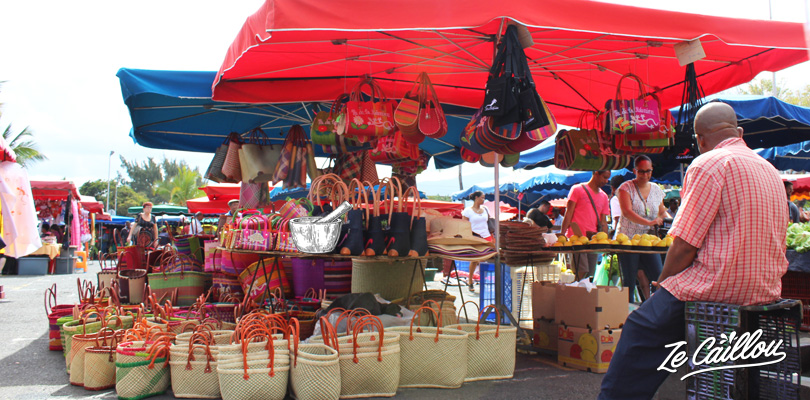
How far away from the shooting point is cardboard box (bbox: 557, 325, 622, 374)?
14.7 feet

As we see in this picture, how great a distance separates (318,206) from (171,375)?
66.1 inches

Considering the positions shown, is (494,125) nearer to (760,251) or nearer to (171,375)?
→ (760,251)

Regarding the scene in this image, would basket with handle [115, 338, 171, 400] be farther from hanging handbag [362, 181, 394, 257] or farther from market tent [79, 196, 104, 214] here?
market tent [79, 196, 104, 214]

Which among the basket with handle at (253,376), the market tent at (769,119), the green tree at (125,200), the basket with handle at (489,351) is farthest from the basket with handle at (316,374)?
the green tree at (125,200)

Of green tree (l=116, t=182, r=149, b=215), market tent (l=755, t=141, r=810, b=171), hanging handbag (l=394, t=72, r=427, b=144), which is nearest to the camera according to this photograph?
hanging handbag (l=394, t=72, r=427, b=144)

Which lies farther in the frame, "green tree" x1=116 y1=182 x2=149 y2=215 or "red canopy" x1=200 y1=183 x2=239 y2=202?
"green tree" x1=116 y1=182 x2=149 y2=215

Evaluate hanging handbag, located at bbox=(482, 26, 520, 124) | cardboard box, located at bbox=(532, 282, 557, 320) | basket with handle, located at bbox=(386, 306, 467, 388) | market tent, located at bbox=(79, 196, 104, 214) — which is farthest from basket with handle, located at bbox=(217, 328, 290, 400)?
market tent, located at bbox=(79, 196, 104, 214)

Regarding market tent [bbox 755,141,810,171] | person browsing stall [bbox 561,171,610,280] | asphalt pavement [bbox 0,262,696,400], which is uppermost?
market tent [bbox 755,141,810,171]

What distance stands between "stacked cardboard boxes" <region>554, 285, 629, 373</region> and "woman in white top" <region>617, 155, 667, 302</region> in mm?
1910

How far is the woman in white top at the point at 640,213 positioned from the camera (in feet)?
21.1

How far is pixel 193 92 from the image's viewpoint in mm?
6047

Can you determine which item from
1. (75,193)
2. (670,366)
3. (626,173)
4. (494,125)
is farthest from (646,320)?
(75,193)

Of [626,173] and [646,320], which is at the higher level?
[626,173]

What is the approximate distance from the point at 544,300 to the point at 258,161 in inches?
157
